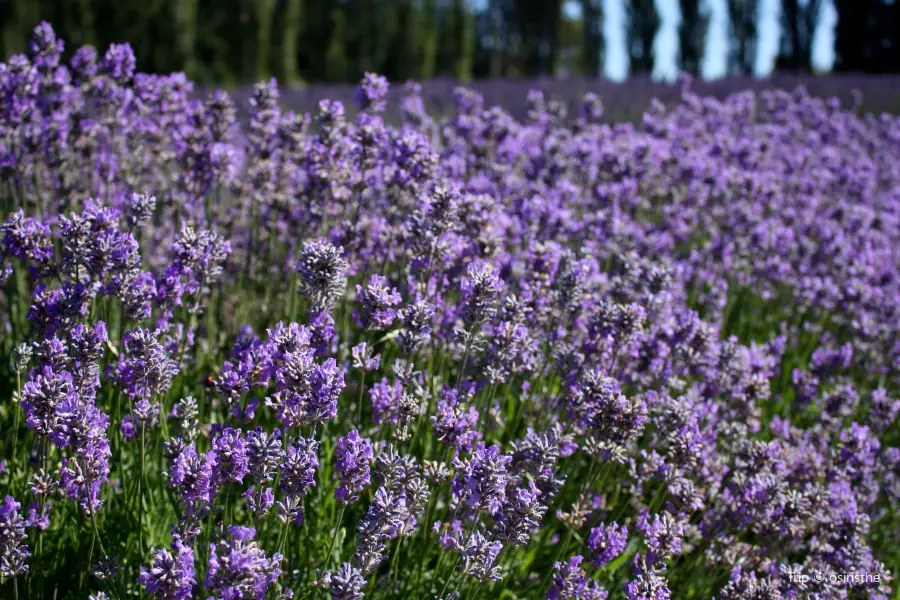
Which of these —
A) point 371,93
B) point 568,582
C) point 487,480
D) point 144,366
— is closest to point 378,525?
point 487,480

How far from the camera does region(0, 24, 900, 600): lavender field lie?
1.94 meters

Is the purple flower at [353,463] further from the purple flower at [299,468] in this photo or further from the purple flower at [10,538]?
the purple flower at [10,538]

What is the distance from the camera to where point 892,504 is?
3738mm

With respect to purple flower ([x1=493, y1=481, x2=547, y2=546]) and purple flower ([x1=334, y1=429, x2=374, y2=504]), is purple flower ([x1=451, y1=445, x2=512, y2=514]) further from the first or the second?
purple flower ([x1=334, y1=429, x2=374, y2=504])

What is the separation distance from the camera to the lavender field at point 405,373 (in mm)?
1938

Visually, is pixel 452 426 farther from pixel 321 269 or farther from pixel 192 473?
pixel 192 473

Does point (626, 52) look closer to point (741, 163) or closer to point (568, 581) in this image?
point (741, 163)

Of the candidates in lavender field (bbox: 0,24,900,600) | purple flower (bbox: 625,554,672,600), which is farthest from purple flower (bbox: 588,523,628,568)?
purple flower (bbox: 625,554,672,600)

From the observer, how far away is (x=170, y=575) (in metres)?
1.57

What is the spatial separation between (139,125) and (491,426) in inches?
88.4


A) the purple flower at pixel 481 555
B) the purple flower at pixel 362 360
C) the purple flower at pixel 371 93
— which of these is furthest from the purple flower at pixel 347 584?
the purple flower at pixel 371 93

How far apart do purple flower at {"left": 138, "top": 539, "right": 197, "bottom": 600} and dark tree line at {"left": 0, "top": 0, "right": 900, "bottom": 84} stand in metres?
7.28

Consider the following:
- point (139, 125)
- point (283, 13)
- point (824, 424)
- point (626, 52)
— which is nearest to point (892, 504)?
point (824, 424)

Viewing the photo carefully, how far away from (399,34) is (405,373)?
25.0 m
